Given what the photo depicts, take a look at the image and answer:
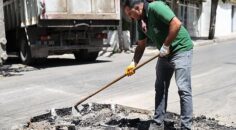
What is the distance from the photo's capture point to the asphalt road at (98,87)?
7.54 meters

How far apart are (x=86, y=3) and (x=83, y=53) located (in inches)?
80.0

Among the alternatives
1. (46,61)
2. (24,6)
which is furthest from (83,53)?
(24,6)

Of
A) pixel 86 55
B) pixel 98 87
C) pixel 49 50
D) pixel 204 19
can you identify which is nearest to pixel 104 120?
pixel 98 87

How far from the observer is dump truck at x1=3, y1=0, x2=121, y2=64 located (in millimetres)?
13359

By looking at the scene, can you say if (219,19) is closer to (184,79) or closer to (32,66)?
(32,66)

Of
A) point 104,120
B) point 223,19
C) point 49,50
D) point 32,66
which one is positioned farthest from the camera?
point 223,19

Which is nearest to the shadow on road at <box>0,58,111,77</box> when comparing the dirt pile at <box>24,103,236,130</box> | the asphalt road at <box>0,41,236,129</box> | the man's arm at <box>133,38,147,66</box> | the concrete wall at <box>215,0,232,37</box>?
the asphalt road at <box>0,41,236,129</box>

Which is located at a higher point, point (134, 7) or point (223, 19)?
point (134, 7)

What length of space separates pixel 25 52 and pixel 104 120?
29.6 ft

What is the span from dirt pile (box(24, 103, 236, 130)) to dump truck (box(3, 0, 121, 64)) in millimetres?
6602

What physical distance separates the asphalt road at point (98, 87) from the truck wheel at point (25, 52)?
0.92m

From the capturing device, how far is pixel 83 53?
50.3 ft

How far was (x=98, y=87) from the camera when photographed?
9.70m

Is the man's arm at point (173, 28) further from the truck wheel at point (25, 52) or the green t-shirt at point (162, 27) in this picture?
the truck wheel at point (25, 52)
